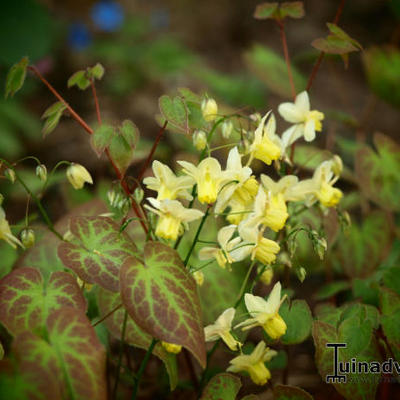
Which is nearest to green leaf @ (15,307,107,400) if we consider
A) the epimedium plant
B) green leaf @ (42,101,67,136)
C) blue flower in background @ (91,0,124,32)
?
the epimedium plant

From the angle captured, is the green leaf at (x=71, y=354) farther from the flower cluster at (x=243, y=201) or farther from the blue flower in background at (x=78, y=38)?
the blue flower in background at (x=78, y=38)

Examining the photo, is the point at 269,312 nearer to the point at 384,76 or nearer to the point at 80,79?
the point at 80,79

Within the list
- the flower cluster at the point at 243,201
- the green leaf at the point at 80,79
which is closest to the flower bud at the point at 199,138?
the flower cluster at the point at 243,201

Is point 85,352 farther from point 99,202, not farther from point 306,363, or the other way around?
point 306,363

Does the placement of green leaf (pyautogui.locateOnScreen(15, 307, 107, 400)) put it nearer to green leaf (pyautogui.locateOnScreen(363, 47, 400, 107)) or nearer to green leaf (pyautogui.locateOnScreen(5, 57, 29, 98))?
green leaf (pyautogui.locateOnScreen(5, 57, 29, 98))

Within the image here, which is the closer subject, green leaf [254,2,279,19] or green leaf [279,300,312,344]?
green leaf [279,300,312,344]

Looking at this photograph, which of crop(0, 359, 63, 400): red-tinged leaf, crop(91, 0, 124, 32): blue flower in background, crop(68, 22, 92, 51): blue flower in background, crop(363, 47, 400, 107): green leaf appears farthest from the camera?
crop(91, 0, 124, 32): blue flower in background

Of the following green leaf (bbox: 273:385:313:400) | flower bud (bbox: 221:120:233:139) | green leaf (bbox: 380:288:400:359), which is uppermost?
flower bud (bbox: 221:120:233:139)

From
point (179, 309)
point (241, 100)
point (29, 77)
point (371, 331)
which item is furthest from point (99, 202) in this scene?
point (29, 77)
